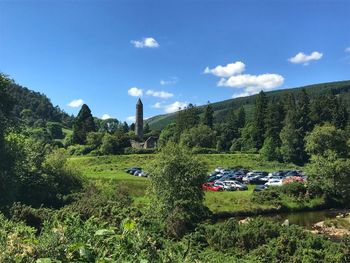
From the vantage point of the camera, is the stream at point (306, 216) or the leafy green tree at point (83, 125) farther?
the leafy green tree at point (83, 125)

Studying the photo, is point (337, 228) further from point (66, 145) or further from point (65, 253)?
point (66, 145)

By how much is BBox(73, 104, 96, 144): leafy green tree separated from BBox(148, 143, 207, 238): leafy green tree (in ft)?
272

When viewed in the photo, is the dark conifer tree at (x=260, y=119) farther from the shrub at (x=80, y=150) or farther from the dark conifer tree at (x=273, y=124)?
the shrub at (x=80, y=150)

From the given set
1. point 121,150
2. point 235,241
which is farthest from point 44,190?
point 121,150

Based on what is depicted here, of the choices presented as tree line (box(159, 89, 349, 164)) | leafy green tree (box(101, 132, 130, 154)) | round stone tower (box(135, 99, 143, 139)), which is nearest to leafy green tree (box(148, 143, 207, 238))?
tree line (box(159, 89, 349, 164))

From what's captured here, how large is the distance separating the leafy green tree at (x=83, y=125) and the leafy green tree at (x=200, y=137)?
2689 centimetres

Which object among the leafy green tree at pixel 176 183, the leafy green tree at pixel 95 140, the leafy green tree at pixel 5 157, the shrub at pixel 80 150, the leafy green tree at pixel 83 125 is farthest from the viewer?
the leafy green tree at pixel 83 125

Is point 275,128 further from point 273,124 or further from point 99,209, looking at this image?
point 99,209

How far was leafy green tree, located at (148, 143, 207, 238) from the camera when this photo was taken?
30859mm

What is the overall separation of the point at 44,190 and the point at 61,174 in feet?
13.8

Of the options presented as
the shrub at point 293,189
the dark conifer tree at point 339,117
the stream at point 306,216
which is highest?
the dark conifer tree at point 339,117

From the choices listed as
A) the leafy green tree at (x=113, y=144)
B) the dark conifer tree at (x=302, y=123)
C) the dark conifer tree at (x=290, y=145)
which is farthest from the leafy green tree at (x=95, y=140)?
the dark conifer tree at (x=302, y=123)

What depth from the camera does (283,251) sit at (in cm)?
2058

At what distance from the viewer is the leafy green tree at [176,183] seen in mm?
30859
